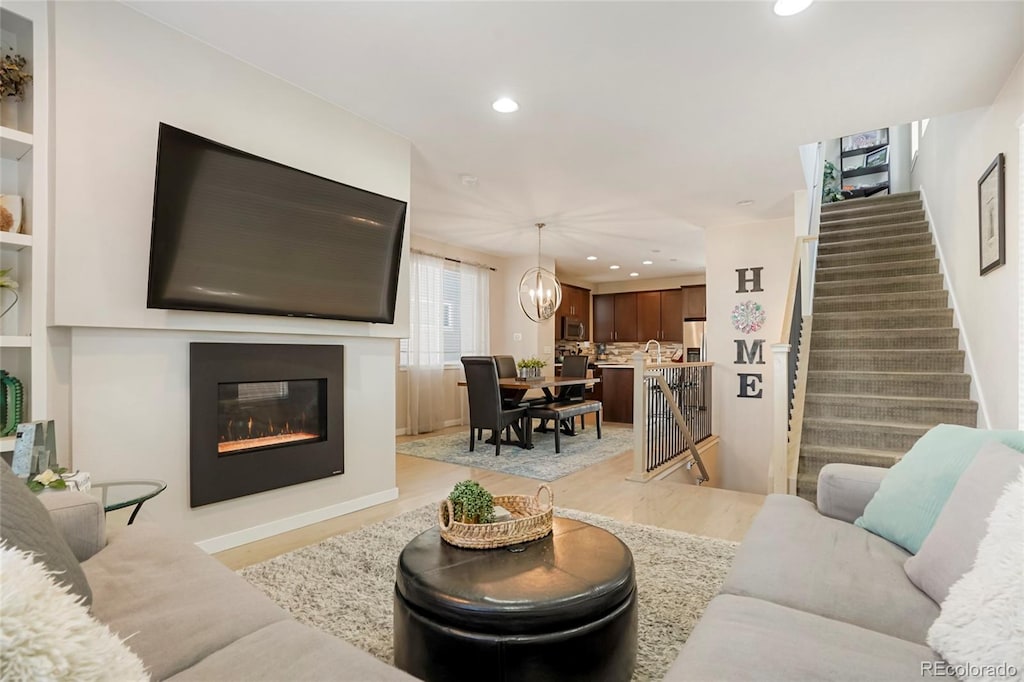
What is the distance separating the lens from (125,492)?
1.99 m

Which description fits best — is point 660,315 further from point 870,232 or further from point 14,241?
point 14,241

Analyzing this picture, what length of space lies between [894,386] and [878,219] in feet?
8.53

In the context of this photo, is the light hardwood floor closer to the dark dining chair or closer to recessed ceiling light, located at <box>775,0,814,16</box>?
the dark dining chair

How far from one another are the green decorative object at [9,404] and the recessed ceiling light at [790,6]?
11.6 feet

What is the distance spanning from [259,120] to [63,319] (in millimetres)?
1408

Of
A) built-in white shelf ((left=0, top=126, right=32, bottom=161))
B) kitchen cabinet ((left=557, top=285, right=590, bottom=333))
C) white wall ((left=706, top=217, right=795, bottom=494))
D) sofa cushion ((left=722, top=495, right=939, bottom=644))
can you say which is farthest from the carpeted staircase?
built-in white shelf ((left=0, top=126, right=32, bottom=161))

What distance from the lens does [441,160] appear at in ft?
13.0

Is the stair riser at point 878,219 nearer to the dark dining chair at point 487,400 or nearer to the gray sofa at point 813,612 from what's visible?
the dark dining chair at point 487,400

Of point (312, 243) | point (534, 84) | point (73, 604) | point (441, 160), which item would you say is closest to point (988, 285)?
point (534, 84)

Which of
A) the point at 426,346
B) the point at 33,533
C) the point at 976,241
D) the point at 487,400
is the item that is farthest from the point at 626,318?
the point at 33,533

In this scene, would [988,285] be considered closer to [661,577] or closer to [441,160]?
[661,577]

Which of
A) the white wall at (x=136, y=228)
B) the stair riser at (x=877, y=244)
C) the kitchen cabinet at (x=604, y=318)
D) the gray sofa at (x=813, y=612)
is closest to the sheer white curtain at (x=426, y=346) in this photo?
the white wall at (x=136, y=228)

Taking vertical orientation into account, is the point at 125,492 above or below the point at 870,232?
below

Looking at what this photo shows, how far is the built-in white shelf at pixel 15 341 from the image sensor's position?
1924 millimetres
